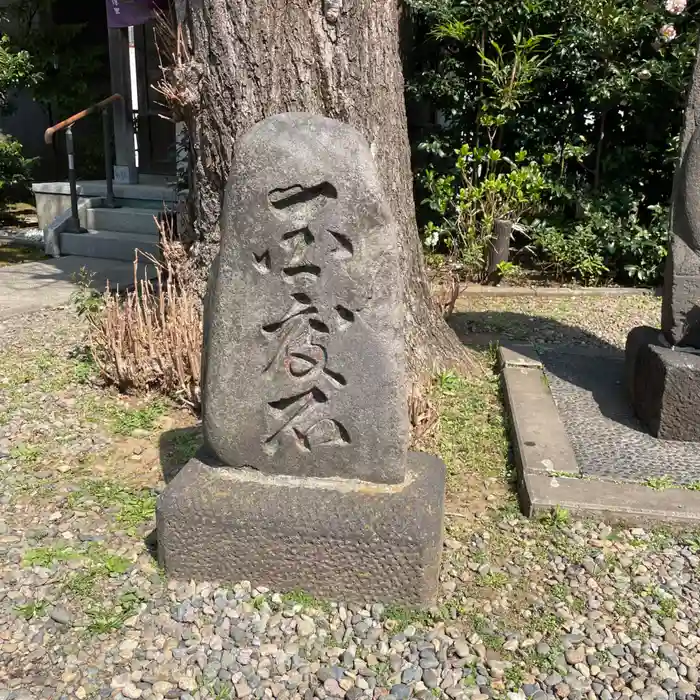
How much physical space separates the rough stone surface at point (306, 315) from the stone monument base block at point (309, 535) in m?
0.09

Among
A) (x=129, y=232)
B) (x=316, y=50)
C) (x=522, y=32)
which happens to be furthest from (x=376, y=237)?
(x=129, y=232)

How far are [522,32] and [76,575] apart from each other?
21.1 ft

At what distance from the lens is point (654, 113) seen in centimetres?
690

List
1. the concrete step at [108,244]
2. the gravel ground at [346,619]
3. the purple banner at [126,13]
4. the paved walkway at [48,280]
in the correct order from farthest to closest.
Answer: the purple banner at [126,13], the concrete step at [108,244], the paved walkway at [48,280], the gravel ground at [346,619]

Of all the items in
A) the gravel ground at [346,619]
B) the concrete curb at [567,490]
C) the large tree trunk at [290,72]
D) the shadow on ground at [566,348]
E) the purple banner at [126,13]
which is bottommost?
the gravel ground at [346,619]

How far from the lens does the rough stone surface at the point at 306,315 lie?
6.91 feet

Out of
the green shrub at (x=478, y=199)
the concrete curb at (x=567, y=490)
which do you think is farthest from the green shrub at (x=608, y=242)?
the concrete curb at (x=567, y=490)

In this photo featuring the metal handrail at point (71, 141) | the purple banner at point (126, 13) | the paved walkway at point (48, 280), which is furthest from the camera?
the purple banner at point (126, 13)

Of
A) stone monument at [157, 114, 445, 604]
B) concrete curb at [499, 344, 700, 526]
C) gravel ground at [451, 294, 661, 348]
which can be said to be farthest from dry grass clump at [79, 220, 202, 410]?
gravel ground at [451, 294, 661, 348]

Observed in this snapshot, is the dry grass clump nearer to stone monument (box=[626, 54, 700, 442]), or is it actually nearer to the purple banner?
stone monument (box=[626, 54, 700, 442])

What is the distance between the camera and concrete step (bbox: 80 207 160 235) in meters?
8.39

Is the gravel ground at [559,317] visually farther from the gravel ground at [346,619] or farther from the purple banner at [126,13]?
the purple banner at [126,13]

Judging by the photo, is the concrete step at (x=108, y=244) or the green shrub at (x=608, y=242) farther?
the concrete step at (x=108, y=244)

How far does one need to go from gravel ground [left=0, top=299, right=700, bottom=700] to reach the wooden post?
417 cm
